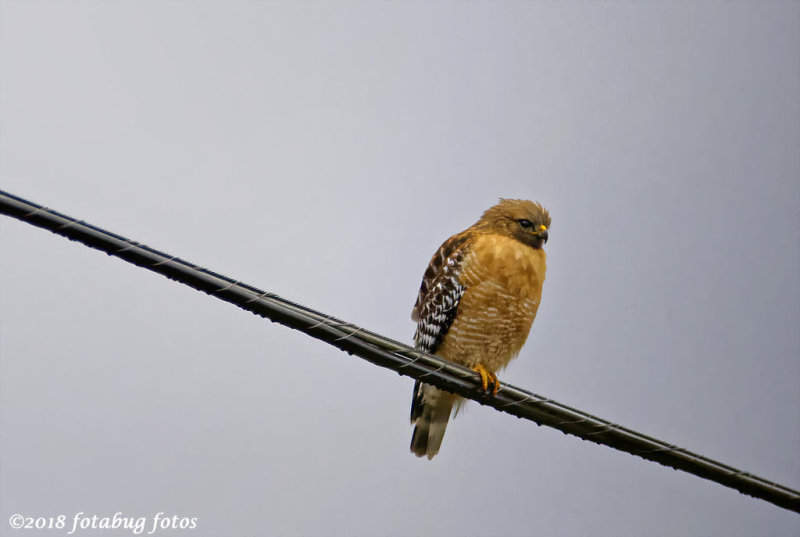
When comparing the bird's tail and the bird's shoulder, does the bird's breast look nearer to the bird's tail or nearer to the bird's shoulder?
the bird's shoulder

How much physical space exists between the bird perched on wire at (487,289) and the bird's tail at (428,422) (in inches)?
2.6

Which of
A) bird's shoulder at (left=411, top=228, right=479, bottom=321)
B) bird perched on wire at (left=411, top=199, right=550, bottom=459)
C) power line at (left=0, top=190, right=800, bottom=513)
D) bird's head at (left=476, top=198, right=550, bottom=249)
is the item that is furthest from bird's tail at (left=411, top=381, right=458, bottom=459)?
power line at (left=0, top=190, right=800, bottom=513)

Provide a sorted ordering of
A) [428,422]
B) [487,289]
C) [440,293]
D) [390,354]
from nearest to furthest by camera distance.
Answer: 1. [390,354]
2. [487,289]
3. [440,293]
4. [428,422]

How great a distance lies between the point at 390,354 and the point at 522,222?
1.41m

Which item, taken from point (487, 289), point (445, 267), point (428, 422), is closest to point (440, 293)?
point (445, 267)

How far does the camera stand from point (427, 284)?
11.5ft

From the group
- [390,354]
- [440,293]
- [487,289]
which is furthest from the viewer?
[440,293]

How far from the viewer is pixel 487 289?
3248 mm

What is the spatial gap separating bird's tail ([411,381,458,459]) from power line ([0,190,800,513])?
1.01m

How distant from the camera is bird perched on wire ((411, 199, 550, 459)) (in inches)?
128

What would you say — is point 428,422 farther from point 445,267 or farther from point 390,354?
point 390,354

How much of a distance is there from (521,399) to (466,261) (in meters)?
0.94

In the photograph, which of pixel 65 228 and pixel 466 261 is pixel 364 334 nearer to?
pixel 65 228

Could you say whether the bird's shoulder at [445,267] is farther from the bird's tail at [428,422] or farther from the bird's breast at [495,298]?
the bird's tail at [428,422]
